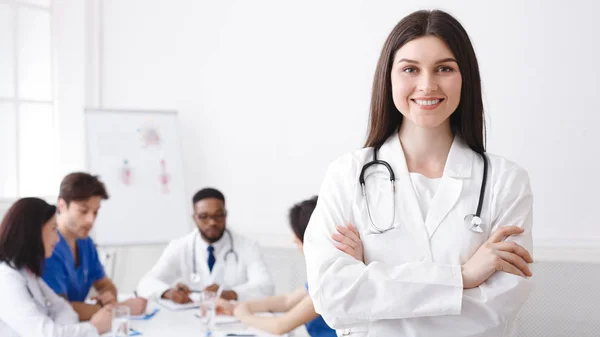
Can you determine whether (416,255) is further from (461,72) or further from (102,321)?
(102,321)

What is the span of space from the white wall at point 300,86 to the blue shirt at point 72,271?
1381 mm

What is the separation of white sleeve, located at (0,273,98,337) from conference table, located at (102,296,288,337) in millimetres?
190

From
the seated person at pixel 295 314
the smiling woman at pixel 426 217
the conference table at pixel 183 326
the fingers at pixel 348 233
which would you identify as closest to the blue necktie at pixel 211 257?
the conference table at pixel 183 326

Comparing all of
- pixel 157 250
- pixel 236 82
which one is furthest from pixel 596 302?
pixel 157 250

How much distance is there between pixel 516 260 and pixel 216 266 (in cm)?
268

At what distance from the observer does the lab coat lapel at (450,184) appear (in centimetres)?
146

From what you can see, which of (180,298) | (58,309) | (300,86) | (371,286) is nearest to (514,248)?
(371,286)

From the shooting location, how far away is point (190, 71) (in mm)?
5113

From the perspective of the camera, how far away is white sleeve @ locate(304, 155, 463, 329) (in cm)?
141

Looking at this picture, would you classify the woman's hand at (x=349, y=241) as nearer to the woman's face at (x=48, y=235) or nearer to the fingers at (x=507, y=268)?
the fingers at (x=507, y=268)

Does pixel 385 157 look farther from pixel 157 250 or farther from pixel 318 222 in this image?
pixel 157 250

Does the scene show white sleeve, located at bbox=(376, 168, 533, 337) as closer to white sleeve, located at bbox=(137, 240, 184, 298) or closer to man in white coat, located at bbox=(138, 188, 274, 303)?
man in white coat, located at bbox=(138, 188, 274, 303)

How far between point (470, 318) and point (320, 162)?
3.12 m

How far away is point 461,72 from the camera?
147 centimetres
